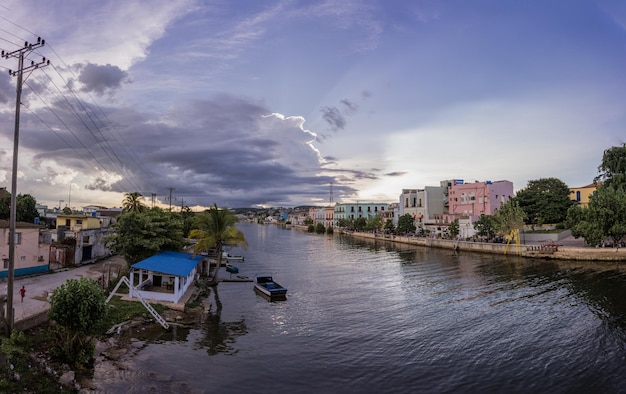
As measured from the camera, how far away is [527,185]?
103 metres

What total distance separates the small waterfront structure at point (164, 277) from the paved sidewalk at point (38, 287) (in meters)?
4.53

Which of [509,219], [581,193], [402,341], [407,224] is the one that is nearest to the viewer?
[402,341]

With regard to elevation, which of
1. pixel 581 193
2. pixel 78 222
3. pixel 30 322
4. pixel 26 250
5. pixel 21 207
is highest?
pixel 581 193

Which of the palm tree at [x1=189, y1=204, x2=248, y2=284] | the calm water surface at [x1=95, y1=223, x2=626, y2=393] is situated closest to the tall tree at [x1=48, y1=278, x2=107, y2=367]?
the calm water surface at [x1=95, y1=223, x2=626, y2=393]

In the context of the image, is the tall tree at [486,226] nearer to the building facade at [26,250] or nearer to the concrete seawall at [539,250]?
the concrete seawall at [539,250]

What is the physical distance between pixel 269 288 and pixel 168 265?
9883mm

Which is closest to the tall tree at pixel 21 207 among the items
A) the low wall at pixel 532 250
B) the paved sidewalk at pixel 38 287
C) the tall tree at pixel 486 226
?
the paved sidewalk at pixel 38 287

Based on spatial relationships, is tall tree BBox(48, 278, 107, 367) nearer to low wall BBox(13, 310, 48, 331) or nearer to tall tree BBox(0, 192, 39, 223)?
low wall BBox(13, 310, 48, 331)

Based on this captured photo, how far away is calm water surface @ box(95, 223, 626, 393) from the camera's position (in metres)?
18.1

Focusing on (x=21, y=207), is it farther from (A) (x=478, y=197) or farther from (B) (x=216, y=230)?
(A) (x=478, y=197)

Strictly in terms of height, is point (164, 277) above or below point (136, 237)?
below

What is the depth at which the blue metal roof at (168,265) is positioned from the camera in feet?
96.4

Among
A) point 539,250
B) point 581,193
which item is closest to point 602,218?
point 539,250

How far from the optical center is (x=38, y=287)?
2942cm
